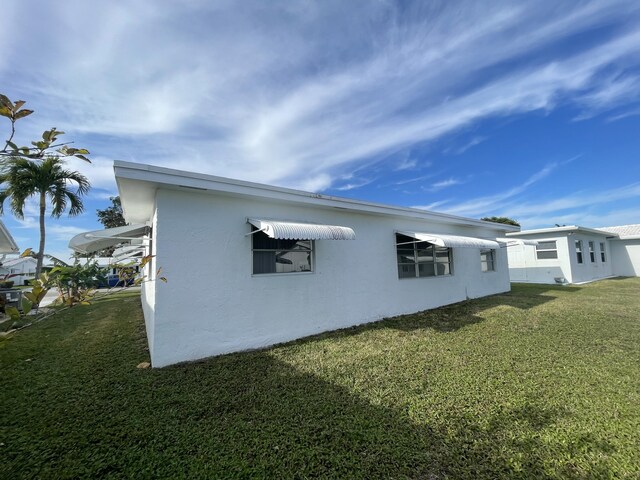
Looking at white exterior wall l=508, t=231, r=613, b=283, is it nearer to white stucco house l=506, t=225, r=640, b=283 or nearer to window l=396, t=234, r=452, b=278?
white stucco house l=506, t=225, r=640, b=283

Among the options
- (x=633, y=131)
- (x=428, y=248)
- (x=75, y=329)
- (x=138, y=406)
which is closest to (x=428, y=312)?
(x=428, y=248)

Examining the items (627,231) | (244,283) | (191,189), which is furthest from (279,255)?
(627,231)

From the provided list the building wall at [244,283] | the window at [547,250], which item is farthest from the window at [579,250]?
the building wall at [244,283]

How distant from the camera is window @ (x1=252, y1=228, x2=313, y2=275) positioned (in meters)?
7.70

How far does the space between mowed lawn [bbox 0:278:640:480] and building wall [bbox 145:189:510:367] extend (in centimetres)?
64

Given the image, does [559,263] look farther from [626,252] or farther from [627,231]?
[627,231]

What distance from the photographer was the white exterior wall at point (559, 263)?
20125 mm

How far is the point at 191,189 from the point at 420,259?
9.24 meters

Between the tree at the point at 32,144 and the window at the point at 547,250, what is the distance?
26.6 metres

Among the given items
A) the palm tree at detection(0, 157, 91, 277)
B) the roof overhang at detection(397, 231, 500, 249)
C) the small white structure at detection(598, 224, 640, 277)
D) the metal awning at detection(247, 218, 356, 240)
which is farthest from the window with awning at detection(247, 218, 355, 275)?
the small white structure at detection(598, 224, 640, 277)

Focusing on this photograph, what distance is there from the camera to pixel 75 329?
10.7 meters

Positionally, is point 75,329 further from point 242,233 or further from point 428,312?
point 428,312

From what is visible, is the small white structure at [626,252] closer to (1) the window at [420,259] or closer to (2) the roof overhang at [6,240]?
(1) the window at [420,259]

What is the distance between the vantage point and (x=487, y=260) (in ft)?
53.0
